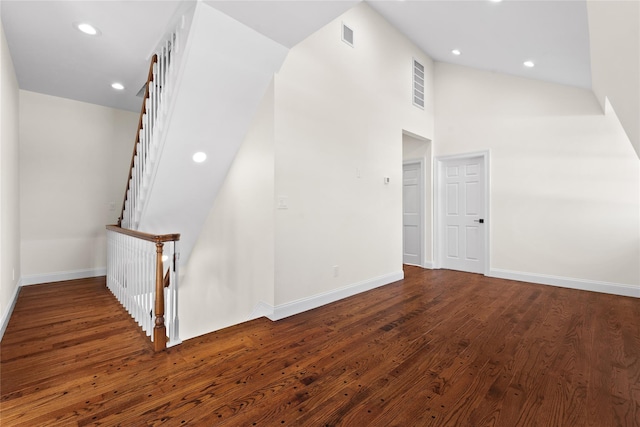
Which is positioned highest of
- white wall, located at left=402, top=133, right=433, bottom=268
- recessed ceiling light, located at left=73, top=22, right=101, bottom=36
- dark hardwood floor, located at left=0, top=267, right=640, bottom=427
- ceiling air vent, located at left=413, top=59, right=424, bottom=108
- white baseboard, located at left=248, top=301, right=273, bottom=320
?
ceiling air vent, located at left=413, top=59, right=424, bottom=108

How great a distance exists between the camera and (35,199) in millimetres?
4246

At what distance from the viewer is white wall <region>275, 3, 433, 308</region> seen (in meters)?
3.10

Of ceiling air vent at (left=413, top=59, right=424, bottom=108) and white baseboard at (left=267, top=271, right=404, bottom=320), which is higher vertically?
ceiling air vent at (left=413, top=59, right=424, bottom=108)

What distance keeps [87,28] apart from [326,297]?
352cm

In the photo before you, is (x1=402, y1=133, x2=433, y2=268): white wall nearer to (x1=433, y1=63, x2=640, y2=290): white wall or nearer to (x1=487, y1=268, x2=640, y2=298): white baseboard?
(x1=433, y1=63, x2=640, y2=290): white wall

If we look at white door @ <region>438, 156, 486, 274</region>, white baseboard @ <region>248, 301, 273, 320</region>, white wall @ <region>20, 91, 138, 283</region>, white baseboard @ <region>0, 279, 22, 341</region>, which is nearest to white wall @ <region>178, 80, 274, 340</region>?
white baseboard @ <region>248, 301, 273, 320</region>

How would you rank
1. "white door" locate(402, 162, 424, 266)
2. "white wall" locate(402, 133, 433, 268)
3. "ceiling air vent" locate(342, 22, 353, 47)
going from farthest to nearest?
"white door" locate(402, 162, 424, 266)
"white wall" locate(402, 133, 433, 268)
"ceiling air vent" locate(342, 22, 353, 47)

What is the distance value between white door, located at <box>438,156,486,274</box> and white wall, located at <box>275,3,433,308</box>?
3.92ft

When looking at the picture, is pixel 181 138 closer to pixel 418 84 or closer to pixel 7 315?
pixel 7 315

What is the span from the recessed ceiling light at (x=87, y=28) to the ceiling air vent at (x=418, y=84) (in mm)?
4305

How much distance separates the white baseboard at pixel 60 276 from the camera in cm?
418

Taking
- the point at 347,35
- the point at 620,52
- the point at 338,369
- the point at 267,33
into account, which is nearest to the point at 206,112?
the point at 267,33

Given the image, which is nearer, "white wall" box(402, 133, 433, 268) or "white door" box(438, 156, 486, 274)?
"white door" box(438, 156, 486, 274)

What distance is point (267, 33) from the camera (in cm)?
245
